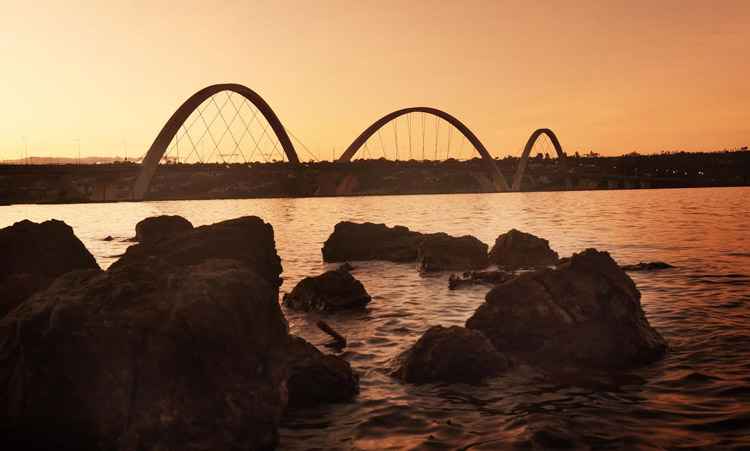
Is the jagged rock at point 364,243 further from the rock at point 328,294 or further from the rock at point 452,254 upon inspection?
the rock at point 328,294

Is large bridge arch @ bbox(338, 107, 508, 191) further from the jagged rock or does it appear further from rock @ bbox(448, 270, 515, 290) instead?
rock @ bbox(448, 270, 515, 290)

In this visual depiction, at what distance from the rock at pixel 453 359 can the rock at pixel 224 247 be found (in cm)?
554

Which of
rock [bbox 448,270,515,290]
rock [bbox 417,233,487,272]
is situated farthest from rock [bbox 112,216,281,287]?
rock [bbox 417,233,487,272]

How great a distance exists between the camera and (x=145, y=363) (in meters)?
7.00

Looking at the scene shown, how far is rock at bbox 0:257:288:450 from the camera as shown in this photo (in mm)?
6777

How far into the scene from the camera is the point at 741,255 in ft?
99.6

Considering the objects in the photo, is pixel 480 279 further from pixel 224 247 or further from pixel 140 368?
pixel 140 368

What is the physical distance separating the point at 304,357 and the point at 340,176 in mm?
135259

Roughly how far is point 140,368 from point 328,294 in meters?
11.6

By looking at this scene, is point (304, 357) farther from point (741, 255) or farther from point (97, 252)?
point (97, 252)

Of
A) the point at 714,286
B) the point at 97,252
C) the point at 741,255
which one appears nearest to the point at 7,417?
the point at 714,286

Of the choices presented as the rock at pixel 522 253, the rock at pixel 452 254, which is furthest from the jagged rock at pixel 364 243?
the rock at pixel 522 253

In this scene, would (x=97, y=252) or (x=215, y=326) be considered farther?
(x=97, y=252)

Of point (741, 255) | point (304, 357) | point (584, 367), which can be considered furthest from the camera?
point (741, 255)
